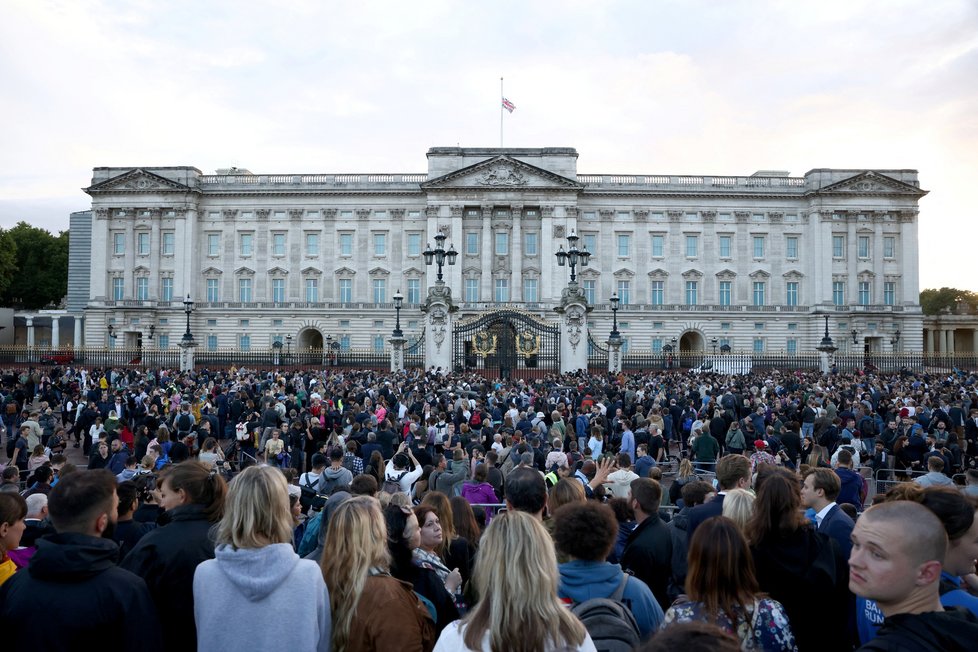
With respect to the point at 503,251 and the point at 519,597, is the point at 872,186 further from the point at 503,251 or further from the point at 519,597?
the point at 519,597

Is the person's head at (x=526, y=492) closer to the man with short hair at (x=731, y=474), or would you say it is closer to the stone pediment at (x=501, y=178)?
the man with short hair at (x=731, y=474)

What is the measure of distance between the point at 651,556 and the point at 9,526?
4.54 meters

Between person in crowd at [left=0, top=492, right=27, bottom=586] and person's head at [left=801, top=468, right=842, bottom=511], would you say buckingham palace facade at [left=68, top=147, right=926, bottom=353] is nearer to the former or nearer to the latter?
person's head at [left=801, top=468, right=842, bottom=511]

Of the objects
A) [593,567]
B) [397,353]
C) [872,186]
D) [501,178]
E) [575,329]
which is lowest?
[593,567]

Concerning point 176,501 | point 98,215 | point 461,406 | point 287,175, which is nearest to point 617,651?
point 176,501

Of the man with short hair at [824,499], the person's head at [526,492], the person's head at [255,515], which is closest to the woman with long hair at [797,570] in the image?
the man with short hair at [824,499]

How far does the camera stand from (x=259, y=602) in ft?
13.1

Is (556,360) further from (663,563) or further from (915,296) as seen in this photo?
(915,296)

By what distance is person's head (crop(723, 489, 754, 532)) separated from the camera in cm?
538

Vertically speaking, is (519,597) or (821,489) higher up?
(519,597)

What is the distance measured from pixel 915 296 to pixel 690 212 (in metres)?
21.0

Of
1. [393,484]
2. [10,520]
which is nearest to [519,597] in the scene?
[10,520]

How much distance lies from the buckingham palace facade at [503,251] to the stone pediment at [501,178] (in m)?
0.17

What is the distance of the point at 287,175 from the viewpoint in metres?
65.2
